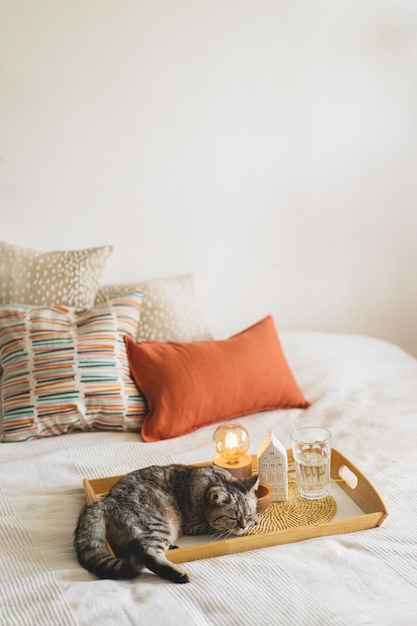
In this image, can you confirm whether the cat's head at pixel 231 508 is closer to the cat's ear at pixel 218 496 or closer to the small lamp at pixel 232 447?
the cat's ear at pixel 218 496

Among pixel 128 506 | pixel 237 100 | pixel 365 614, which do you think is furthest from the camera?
pixel 237 100

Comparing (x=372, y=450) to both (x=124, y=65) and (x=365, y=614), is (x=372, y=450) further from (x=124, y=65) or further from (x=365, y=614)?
(x=124, y=65)

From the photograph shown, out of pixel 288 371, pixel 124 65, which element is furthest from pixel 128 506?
pixel 124 65

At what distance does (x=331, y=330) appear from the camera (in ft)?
10.2

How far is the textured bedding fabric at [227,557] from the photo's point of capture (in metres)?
1.27

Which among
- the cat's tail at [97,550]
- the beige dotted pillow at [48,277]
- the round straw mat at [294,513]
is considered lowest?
the round straw mat at [294,513]

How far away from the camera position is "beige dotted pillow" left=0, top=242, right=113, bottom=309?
239cm

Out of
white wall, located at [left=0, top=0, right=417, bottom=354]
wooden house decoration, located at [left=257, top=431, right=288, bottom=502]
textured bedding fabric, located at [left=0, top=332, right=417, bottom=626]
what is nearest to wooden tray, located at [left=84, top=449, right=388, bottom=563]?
textured bedding fabric, located at [left=0, top=332, right=417, bottom=626]

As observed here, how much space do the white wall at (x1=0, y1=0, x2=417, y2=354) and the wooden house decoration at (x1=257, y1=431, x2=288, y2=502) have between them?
1.23 metres

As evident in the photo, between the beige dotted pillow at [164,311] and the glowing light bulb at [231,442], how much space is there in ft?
2.58

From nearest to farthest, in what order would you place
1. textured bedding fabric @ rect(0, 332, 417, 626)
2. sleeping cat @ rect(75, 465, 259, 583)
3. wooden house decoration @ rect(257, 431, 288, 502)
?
1. textured bedding fabric @ rect(0, 332, 417, 626)
2. sleeping cat @ rect(75, 465, 259, 583)
3. wooden house decoration @ rect(257, 431, 288, 502)

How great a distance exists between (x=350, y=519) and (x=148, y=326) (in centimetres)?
112

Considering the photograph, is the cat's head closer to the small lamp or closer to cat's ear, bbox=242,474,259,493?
cat's ear, bbox=242,474,259,493

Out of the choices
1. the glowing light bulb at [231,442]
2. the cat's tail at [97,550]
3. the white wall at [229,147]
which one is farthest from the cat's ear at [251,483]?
the white wall at [229,147]
